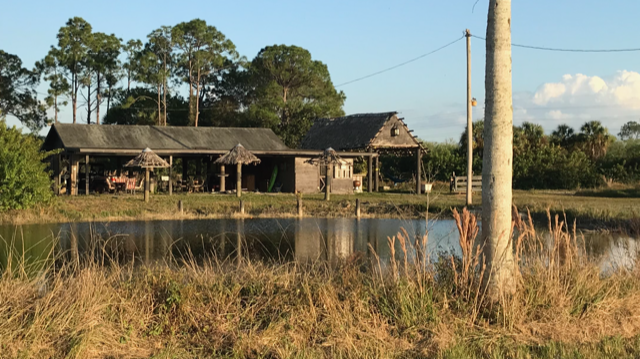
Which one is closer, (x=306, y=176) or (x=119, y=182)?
(x=119, y=182)

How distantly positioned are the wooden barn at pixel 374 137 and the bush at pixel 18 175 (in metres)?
16.4

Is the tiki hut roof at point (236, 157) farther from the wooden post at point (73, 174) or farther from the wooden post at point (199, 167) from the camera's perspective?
the wooden post at point (199, 167)

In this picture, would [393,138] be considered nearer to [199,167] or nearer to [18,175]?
[199,167]

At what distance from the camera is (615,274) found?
7.70 m

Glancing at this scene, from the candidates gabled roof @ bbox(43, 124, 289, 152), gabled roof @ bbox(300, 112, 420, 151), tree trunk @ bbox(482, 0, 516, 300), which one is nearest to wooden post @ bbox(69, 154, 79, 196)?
gabled roof @ bbox(43, 124, 289, 152)

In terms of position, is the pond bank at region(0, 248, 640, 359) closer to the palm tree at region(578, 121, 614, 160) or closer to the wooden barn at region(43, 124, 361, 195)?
the wooden barn at region(43, 124, 361, 195)

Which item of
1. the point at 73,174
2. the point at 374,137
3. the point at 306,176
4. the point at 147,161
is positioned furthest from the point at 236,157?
the point at 374,137

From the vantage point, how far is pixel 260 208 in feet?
79.0

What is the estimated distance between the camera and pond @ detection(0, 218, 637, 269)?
1287cm

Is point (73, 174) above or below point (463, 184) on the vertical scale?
above

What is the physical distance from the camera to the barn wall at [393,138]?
35938 mm

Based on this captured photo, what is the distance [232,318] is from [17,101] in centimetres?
4923

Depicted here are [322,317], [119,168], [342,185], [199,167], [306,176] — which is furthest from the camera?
[199,167]

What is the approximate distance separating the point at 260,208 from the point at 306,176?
894 cm
